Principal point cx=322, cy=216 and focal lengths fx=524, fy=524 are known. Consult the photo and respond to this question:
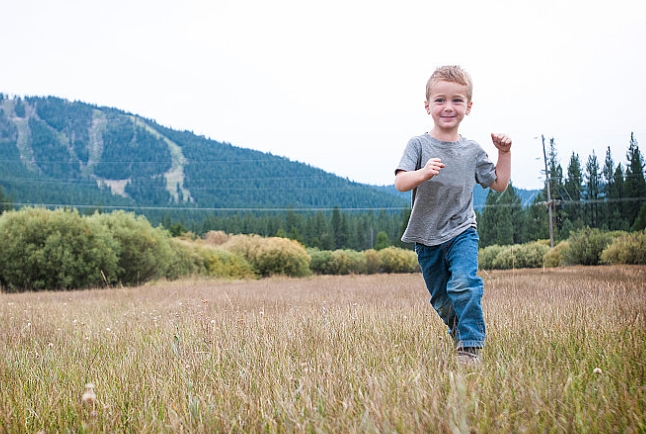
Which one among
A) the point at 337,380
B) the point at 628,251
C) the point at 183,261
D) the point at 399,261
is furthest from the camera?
the point at 399,261

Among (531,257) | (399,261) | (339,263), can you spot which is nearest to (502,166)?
(531,257)

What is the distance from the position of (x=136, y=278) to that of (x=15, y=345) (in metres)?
23.9

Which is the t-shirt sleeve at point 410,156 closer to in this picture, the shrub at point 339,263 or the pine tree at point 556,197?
the pine tree at point 556,197

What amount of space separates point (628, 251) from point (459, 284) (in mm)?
18275

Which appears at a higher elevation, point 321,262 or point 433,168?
point 433,168

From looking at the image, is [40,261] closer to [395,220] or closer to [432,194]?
[432,194]

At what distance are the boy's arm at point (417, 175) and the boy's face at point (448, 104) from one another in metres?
0.46

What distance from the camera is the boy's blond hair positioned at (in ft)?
11.7

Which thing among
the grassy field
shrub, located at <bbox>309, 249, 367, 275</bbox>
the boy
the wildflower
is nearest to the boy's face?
the boy

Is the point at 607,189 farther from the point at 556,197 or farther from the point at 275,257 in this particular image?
the point at 275,257

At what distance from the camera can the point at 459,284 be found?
3283 millimetres

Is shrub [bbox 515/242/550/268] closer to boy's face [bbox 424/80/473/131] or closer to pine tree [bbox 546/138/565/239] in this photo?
pine tree [bbox 546/138/565/239]

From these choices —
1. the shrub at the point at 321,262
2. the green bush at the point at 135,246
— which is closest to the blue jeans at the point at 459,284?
the green bush at the point at 135,246

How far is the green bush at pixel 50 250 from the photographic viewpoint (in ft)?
74.7
